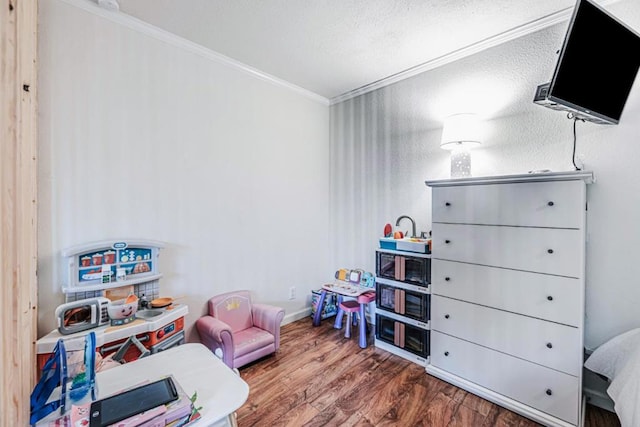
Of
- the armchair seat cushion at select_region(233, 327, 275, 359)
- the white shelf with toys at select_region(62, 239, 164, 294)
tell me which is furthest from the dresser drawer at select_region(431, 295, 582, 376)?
the white shelf with toys at select_region(62, 239, 164, 294)

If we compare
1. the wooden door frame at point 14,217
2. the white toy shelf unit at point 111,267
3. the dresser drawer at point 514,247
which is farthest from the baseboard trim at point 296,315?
the wooden door frame at point 14,217

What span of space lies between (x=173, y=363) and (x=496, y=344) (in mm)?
1987

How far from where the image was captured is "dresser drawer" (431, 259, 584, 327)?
1.64 m

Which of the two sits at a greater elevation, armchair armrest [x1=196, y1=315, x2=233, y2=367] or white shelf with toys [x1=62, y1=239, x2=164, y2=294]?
white shelf with toys [x1=62, y1=239, x2=164, y2=294]

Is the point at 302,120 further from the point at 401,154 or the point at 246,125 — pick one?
the point at 401,154

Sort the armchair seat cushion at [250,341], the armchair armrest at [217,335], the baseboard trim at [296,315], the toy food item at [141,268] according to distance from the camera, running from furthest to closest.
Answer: the baseboard trim at [296,315]
the armchair seat cushion at [250,341]
the armchair armrest at [217,335]
the toy food item at [141,268]

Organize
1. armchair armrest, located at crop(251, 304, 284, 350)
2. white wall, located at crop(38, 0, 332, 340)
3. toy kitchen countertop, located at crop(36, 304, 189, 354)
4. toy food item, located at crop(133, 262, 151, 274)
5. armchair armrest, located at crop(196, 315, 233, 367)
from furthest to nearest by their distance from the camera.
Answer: armchair armrest, located at crop(251, 304, 284, 350), armchair armrest, located at crop(196, 315, 233, 367), toy food item, located at crop(133, 262, 151, 274), white wall, located at crop(38, 0, 332, 340), toy kitchen countertop, located at crop(36, 304, 189, 354)

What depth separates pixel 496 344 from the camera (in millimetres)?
1906

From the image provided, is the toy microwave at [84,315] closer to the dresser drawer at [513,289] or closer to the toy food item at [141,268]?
the toy food item at [141,268]

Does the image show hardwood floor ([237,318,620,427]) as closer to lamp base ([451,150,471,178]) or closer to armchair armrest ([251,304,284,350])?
armchair armrest ([251,304,284,350])

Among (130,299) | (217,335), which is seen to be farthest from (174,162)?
(217,335)

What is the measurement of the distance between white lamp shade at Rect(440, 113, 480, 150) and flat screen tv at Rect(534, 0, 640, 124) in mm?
569

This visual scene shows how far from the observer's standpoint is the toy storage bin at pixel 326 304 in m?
3.24

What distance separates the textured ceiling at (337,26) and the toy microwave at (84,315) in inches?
77.5
